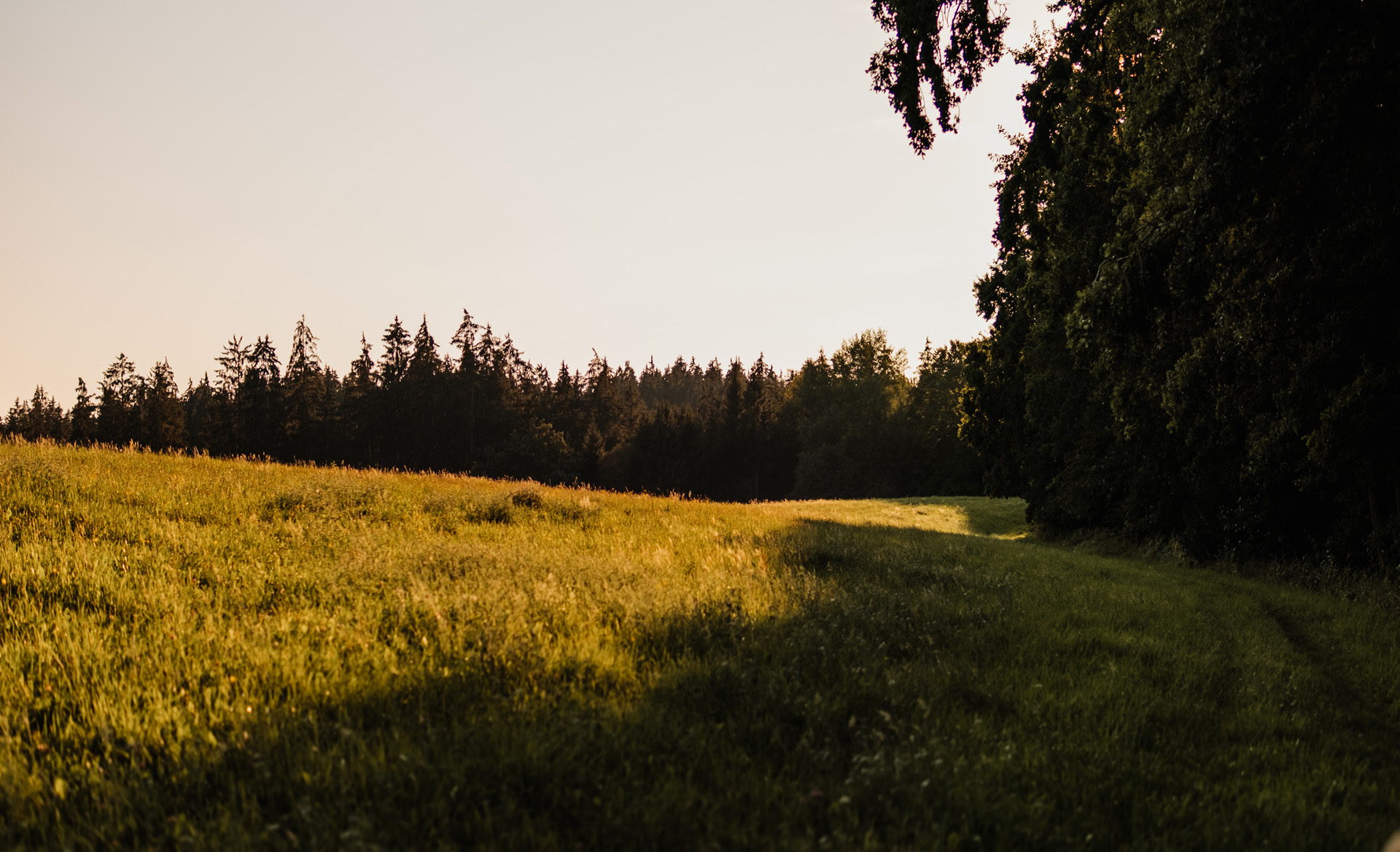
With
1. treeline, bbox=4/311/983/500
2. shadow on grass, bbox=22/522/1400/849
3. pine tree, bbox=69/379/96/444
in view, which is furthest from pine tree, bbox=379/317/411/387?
shadow on grass, bbox=22/522/1400/849

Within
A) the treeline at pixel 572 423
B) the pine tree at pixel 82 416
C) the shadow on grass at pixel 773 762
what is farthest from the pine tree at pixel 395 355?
the shadow on grass at pixel 773 762

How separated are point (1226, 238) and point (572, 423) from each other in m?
84.4

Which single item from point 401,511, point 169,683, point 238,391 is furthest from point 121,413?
point 169,683

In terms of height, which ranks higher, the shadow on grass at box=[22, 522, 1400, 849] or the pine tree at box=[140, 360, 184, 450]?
the pine tree at box=[140, 360, 184, 450]

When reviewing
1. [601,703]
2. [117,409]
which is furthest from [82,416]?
[601,703]

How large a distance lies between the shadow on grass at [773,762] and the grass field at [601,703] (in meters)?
0.02

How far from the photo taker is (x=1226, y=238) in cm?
1107

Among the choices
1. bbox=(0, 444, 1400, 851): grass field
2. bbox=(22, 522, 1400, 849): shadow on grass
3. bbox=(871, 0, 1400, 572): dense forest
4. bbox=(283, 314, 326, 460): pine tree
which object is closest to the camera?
bbox=(22, 522, 1400, 849): shadow on grass

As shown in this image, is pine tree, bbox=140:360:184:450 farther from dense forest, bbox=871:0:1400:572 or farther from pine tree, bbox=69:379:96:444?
dense forest, bbox=871:0:1400:572

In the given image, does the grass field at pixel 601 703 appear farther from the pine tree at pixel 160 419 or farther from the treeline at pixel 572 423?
the pine tree at pixel 160 419

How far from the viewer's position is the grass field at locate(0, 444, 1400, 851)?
3416mm

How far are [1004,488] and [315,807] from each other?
105 feet

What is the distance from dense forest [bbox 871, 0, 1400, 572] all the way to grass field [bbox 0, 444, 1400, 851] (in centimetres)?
473

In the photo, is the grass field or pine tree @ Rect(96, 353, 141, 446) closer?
the grass field
